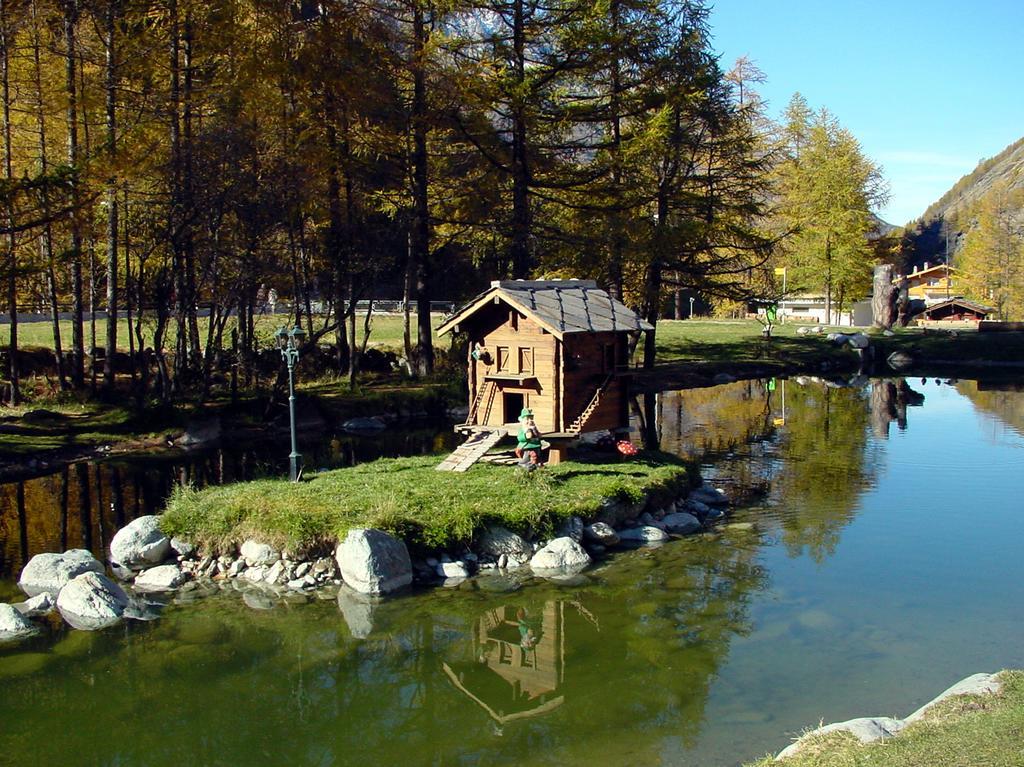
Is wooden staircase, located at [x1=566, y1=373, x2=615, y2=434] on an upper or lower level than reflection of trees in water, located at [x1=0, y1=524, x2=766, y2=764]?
upper

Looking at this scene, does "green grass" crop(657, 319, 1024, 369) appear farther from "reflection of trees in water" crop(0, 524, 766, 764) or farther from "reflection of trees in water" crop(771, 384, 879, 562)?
"reflection of trees in water" crop(0, 524, 766, 764)

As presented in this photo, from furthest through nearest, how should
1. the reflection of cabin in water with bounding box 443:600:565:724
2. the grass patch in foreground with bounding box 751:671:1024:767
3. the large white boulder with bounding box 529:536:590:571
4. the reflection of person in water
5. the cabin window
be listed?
the cabin window
the large white boulder with bounding box 529:536:590:571
the reflection of person in water
the reflection of cabin in water with bounding box 443:600:565:724
the grass patch in foreground with bounding box 751:671:1024:767

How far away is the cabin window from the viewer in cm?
2275

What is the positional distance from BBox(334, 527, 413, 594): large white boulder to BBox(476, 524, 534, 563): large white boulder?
1.68 meters

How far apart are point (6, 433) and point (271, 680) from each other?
18241 mm

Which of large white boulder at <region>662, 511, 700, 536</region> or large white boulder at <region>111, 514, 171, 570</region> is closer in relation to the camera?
large white boulder at <region>111, 514, 171, 570</region>

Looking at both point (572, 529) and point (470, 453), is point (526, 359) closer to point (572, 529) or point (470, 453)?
point (470, 453)

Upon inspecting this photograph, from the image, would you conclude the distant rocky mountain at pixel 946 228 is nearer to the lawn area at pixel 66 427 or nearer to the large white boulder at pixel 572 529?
the lawn area at pixel 66 427

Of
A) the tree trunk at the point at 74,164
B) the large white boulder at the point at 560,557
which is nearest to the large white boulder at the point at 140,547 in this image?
the large white boulder at the point at 560,557

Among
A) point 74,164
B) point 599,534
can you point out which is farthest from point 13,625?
point 74,164

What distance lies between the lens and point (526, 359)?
2284 centimetres

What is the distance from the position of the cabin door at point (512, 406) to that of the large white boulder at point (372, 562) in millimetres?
7525

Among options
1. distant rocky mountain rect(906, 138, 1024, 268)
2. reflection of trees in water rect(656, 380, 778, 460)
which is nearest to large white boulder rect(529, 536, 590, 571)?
reflection of trees in water rect(656, 380, 778, 460)

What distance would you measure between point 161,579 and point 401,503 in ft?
14.8
